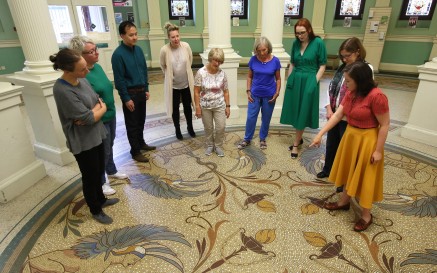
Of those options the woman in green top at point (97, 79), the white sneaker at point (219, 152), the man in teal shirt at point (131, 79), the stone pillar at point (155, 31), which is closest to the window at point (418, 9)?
the stone pillar at point (155, 31)

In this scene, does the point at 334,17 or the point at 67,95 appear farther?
the point at 334,17

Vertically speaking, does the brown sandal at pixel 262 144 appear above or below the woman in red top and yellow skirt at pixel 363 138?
below

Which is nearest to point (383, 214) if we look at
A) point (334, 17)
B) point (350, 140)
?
point (350, 140)

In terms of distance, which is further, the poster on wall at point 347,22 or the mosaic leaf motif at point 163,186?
the poster on wall at point 347,22

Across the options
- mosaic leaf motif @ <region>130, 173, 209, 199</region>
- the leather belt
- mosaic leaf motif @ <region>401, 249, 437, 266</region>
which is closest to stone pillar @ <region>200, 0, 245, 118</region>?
the leather belt

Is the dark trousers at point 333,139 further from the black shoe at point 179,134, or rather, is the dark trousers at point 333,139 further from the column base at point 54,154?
the column base at point 54,154

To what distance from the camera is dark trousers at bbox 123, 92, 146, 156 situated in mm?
3131

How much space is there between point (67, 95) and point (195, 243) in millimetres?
1415

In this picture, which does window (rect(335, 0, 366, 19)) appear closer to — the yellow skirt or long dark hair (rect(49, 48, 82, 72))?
the yellow skirt

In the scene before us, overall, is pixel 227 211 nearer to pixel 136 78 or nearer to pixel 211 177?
pixel 211 177

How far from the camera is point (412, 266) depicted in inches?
75.7

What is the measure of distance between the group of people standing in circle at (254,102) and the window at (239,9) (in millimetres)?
6796

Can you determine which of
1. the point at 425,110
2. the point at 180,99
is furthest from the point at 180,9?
the point at 425,110

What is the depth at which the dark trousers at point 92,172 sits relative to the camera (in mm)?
2071
